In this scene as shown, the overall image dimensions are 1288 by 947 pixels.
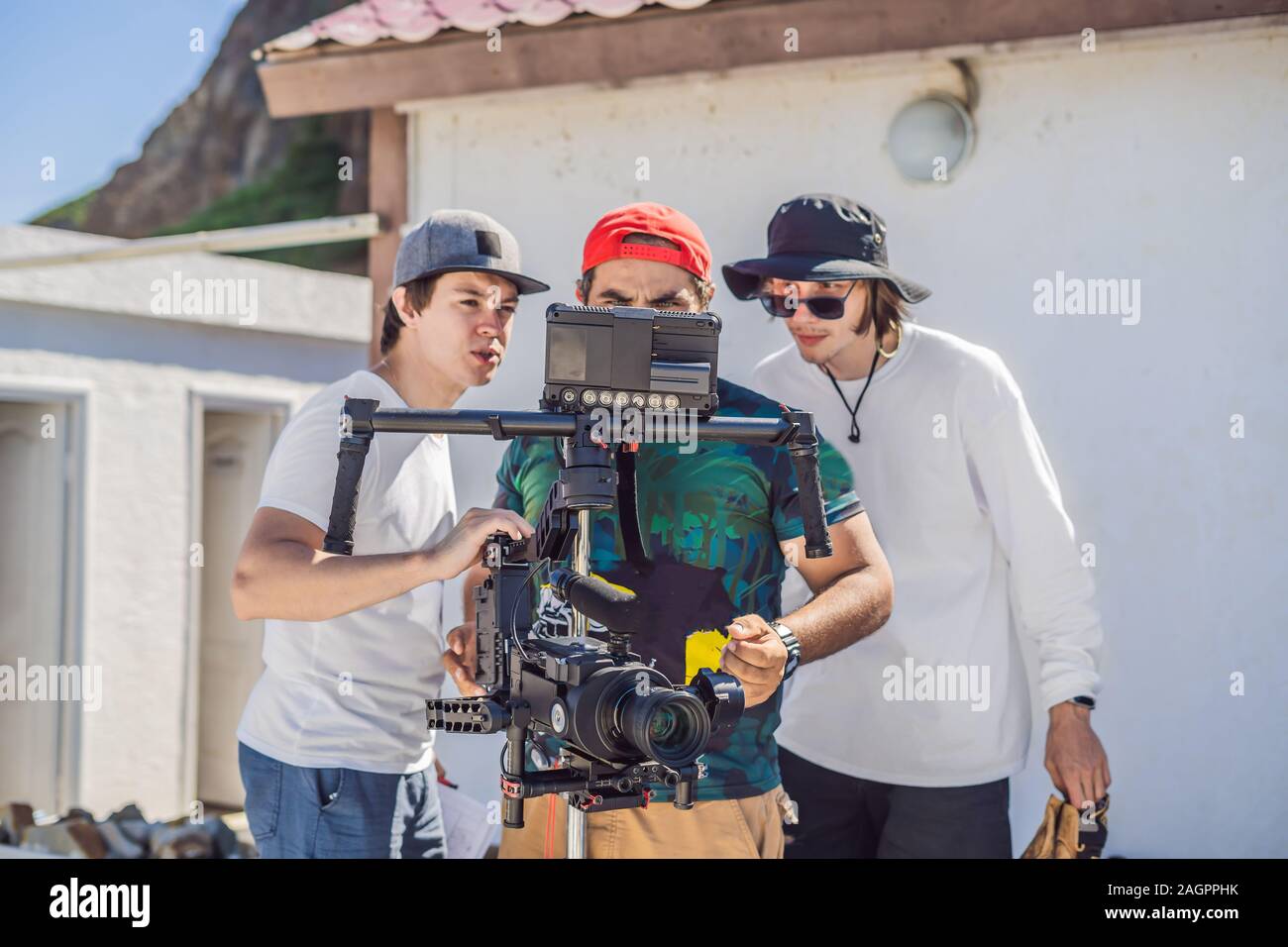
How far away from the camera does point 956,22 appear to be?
3.87 meters

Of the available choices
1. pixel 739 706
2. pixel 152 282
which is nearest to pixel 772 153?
pixel 739 706

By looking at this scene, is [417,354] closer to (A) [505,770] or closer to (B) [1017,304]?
(A) [505,770]

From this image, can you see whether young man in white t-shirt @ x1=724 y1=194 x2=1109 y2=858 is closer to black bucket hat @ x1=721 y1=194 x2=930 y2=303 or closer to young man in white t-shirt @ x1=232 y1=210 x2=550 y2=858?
black bucket hat @ x1=721 y1=194 x2=930 y2=303

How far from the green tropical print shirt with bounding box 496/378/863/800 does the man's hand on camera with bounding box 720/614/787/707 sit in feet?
1.12

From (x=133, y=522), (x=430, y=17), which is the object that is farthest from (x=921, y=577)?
(x=133, y=522)

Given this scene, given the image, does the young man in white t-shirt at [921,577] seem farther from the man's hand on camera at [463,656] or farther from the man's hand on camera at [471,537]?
the man's hand on camera at [471,537]

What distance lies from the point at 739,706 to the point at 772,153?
2844 mm

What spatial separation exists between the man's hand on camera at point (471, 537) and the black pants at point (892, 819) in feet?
4.00

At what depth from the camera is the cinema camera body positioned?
1723 millimetres

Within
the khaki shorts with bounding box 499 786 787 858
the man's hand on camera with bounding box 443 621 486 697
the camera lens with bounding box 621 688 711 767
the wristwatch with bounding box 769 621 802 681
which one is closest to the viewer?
the camera lens with bounding box 621 688 711 767

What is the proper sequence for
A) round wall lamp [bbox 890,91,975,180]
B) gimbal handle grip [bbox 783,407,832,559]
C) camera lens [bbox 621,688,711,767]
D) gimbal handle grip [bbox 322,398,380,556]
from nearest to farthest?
camera lens [bbox 621,688,711,767] → gimbal handle grip [bbox 322,398,380,556] → gimbal handle grip [bbox 783,407,832,559] → round wall lamp [bbox 890,91,975,180]

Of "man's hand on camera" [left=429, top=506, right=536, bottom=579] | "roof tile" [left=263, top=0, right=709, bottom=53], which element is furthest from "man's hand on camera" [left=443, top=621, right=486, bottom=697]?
"roof tile" [left=263, top=0, right=709, bottom=53]

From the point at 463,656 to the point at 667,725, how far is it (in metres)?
0.87

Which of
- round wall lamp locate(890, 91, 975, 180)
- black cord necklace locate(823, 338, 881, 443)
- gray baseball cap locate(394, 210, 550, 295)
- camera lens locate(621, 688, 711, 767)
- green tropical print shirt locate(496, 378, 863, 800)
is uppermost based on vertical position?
round wall lamp locate(890, 91, 975, 180)
